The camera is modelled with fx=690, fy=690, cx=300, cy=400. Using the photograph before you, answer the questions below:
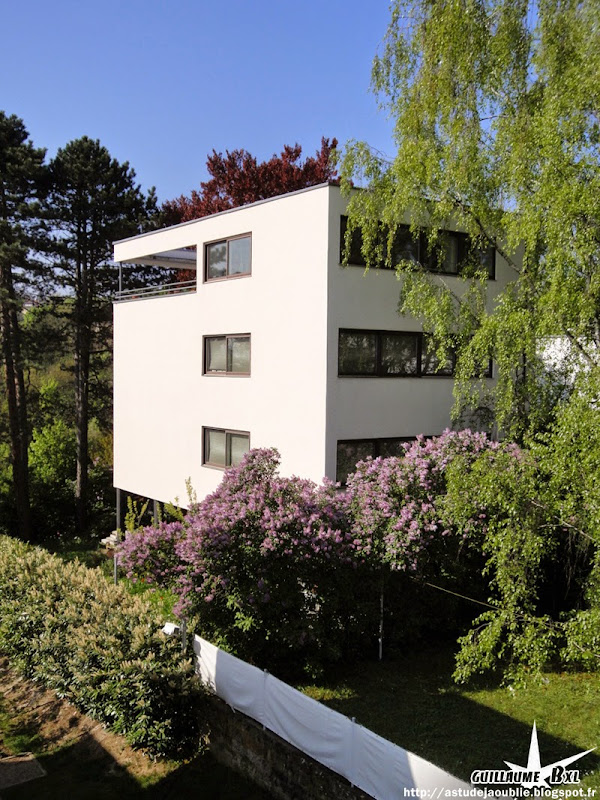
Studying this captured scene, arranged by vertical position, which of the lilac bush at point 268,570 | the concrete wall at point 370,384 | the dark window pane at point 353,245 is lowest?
the lilac bush at point 268,570

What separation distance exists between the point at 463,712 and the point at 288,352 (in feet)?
24.7

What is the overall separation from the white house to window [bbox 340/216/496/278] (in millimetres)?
54

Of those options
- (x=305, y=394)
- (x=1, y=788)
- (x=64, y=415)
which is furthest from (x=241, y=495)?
(x=64, y=415)

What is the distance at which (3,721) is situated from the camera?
36.3 ft

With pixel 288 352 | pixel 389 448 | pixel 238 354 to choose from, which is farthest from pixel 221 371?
A: pixel 389 448

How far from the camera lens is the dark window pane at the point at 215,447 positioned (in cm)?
1639

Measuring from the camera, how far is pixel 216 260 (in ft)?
54.0

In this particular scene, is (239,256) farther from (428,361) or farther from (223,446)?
(428,361)

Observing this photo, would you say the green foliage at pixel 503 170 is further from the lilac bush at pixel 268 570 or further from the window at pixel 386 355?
the lilac bush at pixel 268 570

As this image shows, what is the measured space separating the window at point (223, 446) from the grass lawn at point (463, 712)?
5942 mm

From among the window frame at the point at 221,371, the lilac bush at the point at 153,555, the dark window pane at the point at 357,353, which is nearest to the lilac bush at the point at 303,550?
the lilac bush at the point at 153,555

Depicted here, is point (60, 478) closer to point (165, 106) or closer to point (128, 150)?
point (128, 150)

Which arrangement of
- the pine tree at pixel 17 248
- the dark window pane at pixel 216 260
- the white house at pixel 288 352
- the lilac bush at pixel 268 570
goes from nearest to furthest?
1. the lilac bush at pixel 268 570
2. the white house at pixel 288 352
3. the dark window pane at pixel 216 260
4. the pine tree at pixel 17 248

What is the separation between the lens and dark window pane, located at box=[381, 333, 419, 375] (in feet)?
48.0
